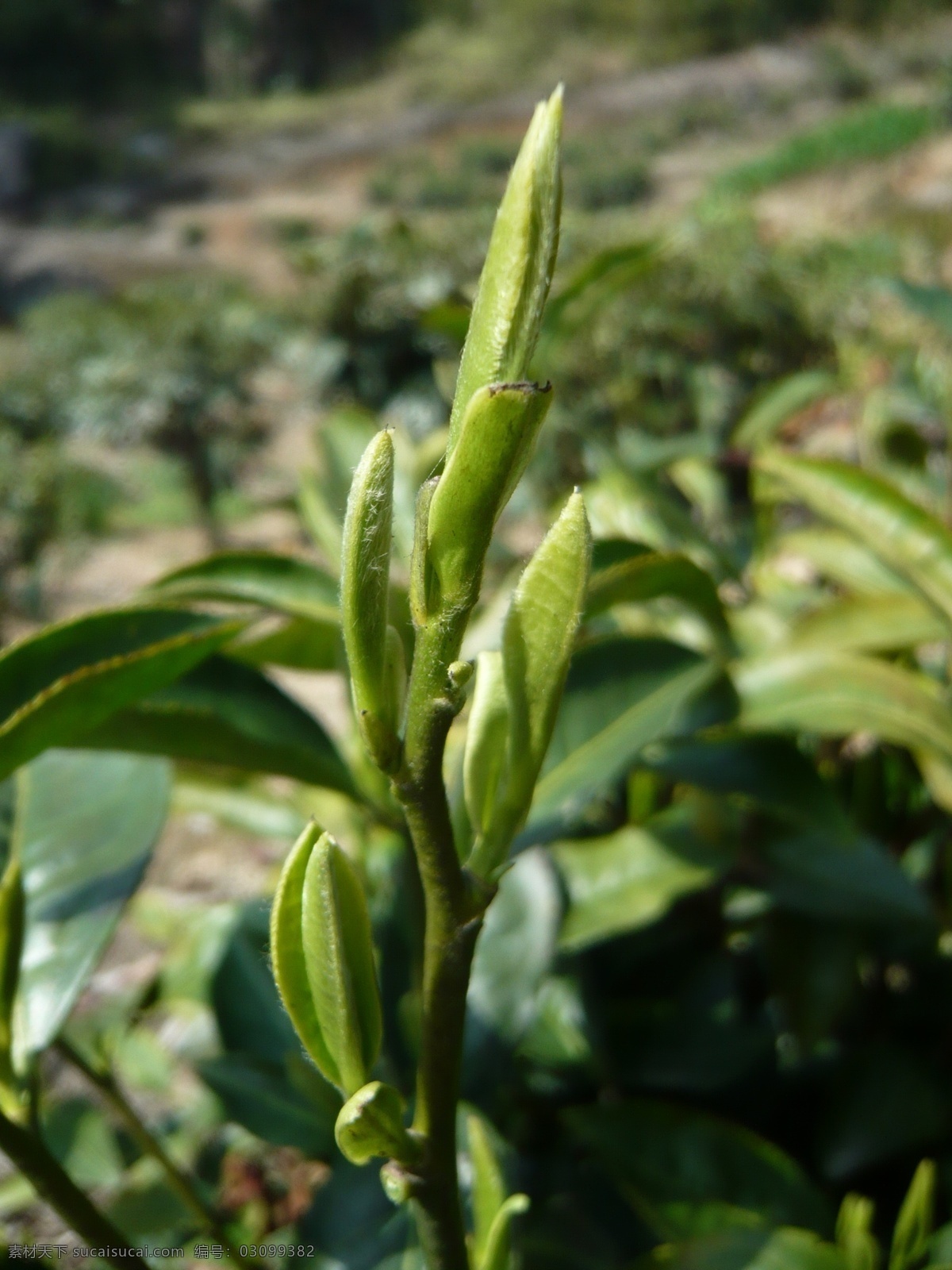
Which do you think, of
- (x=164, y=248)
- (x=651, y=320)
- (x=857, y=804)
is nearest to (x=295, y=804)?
(x=857, y=804)

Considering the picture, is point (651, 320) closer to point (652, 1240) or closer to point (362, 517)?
point (652, 1240)

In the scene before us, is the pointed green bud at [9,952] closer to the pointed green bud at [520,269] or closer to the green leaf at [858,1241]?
the pointed green bud at [520,269]

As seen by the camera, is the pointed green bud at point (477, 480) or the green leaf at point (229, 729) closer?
the pointed green bud at point (477, 480)

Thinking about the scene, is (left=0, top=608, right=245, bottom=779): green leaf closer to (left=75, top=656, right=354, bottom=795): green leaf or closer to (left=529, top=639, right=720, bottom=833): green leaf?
(left=75, top=656, right=354, bottom=795): green leaf

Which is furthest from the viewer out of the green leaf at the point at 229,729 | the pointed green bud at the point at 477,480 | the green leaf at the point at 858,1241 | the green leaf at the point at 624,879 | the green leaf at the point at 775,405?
the green leaf at the point at 775,405

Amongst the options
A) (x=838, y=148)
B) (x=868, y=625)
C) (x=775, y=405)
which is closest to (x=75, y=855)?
(x=868, y=625)

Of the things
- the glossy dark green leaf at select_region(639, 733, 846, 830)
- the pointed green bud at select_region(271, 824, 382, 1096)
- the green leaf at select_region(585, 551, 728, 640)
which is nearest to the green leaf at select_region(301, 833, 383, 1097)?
the pointed green bud at select_region(271, 824, 382, 1096)

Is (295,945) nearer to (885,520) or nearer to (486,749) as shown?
(486,749)

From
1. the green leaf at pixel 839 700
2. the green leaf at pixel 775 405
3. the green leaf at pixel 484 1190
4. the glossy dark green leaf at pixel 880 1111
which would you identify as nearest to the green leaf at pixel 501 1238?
the green leaf at pixel 484 1190
